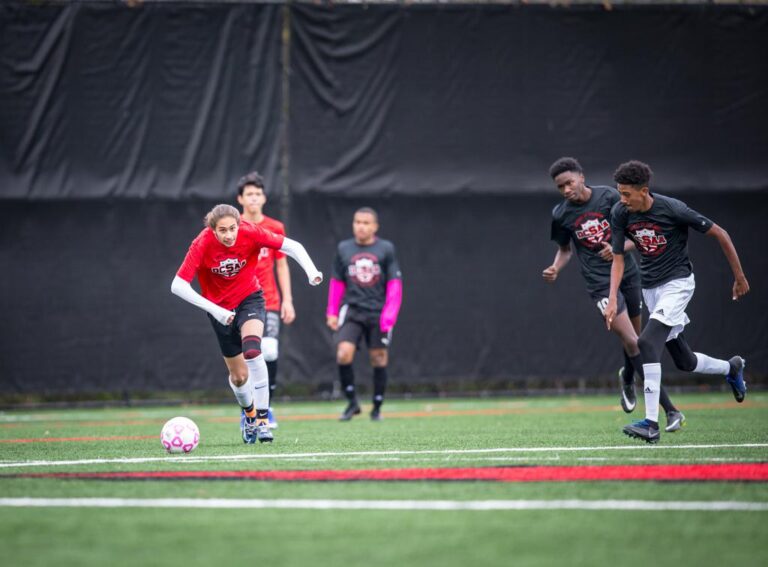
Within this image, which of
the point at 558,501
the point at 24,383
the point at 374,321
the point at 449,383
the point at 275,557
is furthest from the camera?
the point at 449,383

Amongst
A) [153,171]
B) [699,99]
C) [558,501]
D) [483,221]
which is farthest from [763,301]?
[558,501]

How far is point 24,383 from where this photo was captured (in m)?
14.0

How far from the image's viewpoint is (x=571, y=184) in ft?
29.6

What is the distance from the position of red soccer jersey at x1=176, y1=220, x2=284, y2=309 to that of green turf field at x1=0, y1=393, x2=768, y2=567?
115cm

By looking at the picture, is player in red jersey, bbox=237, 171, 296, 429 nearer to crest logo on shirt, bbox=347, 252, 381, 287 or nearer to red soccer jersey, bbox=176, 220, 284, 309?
crest logo on shirt, bbox=347, 252, 381, 287

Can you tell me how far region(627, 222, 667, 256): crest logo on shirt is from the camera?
785 cm

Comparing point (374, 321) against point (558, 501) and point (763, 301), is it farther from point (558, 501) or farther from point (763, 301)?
point (558, 501)

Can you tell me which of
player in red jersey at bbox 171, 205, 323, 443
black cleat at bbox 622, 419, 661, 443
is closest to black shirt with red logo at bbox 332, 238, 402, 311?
player in red jersey at bbox 171, 205, 323, 443

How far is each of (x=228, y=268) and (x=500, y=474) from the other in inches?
133

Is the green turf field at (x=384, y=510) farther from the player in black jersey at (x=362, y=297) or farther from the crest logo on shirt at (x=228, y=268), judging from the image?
the player in black jersey at (x=362, y=297)

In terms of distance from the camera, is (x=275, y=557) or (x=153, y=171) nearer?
(x=275, y=557)

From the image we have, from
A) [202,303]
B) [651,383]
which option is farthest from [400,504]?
[651,383]

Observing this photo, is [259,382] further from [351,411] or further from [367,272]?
[367,272]

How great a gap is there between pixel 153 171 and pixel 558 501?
10.4m
